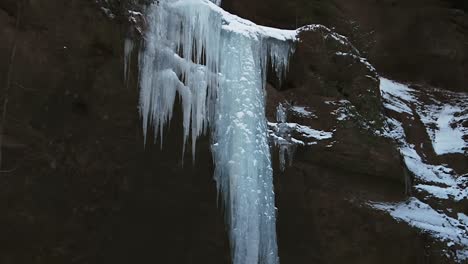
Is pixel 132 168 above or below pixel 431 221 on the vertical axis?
above

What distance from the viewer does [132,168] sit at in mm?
6496

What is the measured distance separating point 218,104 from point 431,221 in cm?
366

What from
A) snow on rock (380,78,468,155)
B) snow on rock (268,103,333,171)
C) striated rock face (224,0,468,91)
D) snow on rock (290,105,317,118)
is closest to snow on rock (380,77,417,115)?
snow on rock (380,78,468,155)

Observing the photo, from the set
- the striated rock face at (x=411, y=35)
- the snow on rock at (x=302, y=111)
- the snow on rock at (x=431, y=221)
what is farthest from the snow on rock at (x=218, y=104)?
the striated rock face at (x=411, y=35)

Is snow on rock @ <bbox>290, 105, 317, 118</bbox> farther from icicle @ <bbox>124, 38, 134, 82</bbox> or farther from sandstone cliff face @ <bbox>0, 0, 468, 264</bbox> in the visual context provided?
icicle @ <bbox>124, 38, 134, 82</bbox>

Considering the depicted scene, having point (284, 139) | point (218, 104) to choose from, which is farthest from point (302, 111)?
point (218, 104)

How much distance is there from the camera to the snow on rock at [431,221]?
7613 mm

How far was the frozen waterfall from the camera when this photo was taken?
6559 millimetres

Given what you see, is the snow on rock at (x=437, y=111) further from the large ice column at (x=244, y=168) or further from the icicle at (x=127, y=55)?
the icicle at (x=127, y=55)

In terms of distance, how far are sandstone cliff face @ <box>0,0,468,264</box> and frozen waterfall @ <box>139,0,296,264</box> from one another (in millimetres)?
218

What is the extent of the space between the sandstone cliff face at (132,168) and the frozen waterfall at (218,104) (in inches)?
8.6

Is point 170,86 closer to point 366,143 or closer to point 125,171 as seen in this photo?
point 125,171

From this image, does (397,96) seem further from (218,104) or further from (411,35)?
(218,104)

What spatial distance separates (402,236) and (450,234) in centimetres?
94
